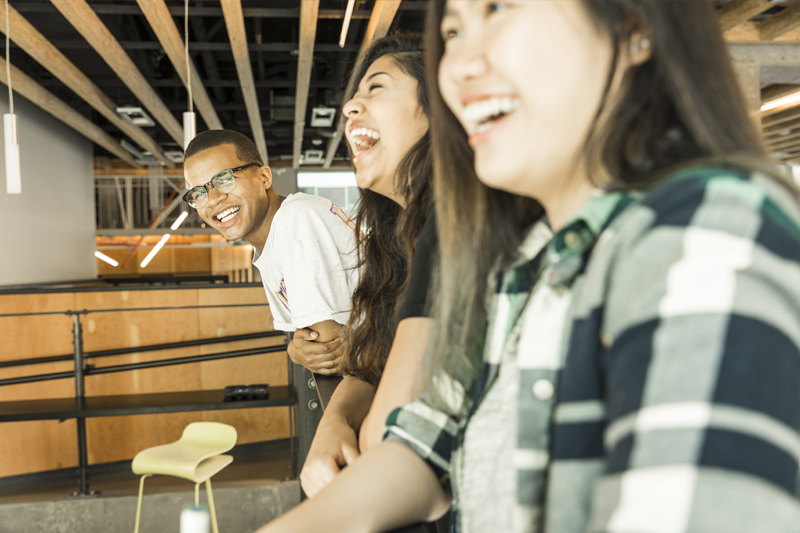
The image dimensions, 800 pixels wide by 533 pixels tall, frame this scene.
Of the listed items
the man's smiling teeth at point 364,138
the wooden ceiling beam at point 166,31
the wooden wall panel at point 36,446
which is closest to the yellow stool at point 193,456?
the wooden wall panel at point 36,446

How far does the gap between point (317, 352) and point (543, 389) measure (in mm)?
1117

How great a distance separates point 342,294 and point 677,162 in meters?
1.22

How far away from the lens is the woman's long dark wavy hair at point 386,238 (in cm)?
117

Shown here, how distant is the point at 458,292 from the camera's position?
75cm

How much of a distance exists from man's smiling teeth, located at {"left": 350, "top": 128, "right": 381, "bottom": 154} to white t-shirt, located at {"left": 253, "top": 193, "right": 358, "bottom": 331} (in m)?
0.37

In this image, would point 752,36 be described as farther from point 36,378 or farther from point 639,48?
point 36,378

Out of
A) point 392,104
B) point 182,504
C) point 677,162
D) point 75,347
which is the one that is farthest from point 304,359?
point 75,347

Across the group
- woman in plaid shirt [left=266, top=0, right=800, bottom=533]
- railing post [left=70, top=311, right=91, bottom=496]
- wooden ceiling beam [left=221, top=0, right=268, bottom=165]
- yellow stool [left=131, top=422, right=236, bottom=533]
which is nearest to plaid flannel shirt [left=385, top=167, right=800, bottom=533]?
woman in plaid shirt [left=266, top=0, right=800, bottom=533]

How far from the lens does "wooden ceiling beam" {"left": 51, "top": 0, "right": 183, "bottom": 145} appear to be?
4.35 m

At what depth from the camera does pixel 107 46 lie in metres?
5.16

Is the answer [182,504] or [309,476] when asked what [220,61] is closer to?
[182,504]

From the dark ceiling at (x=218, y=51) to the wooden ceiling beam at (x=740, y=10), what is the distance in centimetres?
230

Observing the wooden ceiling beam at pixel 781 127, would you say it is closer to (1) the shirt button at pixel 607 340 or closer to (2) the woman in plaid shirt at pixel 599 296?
(2) the woman in plaid shirt at pixel 599 296

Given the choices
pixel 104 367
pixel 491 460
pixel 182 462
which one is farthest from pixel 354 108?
pixel 104 367
